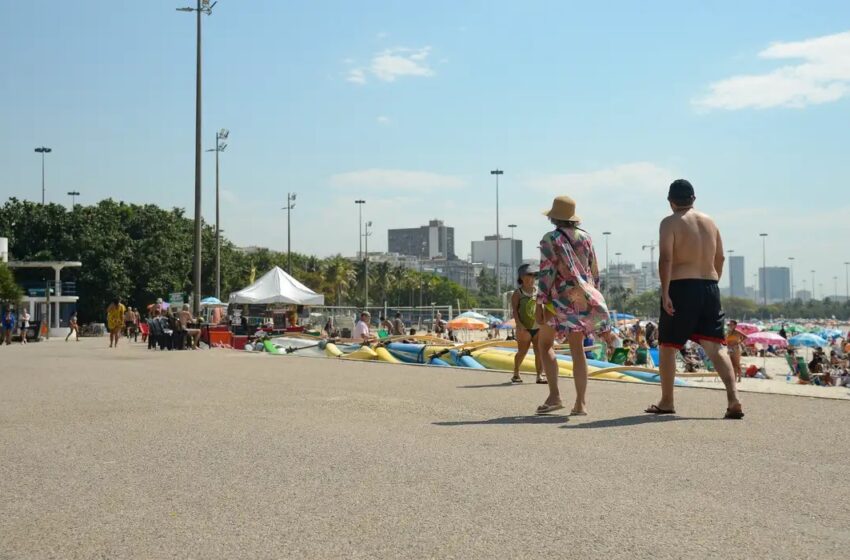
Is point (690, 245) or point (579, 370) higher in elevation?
point (690, 245)

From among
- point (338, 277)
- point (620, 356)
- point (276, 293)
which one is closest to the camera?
point (620, 356)

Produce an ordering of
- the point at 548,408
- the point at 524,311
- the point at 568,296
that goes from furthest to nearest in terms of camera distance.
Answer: the point at 524,311, the point at 568,296, the point at 548,408

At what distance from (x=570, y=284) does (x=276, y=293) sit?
24.6 m

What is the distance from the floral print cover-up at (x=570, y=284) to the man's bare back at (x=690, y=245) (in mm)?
707

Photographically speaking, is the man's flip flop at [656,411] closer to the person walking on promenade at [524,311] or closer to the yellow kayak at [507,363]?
the person walking on promenade at [524,311]

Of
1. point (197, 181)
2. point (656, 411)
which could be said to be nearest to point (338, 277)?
point (197, 181)

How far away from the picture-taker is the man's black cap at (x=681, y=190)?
7.33m

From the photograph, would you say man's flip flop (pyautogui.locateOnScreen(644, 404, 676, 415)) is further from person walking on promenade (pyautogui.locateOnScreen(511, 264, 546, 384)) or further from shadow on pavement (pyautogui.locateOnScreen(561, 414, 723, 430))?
person walking on promenade (pyautogui.locateOnScreen(511, 264, 546, 384))

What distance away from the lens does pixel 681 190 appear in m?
7.33

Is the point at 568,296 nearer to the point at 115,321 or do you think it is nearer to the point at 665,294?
the point at 665,294

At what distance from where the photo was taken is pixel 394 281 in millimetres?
142625

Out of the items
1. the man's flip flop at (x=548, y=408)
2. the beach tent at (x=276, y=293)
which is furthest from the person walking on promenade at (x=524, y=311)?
the beach tent at (x=276, y=293)

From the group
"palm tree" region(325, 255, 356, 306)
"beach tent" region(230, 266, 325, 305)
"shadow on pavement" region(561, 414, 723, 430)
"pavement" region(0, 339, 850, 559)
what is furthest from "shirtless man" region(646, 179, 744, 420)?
"palm tree" region(325, 255, 356, 306)

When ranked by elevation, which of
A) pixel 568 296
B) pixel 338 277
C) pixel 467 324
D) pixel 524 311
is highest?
pixel 338 277
